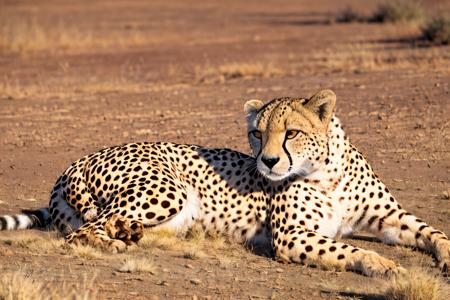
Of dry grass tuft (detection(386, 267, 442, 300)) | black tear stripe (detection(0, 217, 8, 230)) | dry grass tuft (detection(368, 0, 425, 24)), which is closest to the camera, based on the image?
dry grass tuft (detection(386, 267, 442, 300))

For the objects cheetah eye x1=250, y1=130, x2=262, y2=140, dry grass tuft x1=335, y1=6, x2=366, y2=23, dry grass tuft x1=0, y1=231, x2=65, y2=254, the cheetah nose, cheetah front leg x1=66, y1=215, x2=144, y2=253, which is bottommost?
dry grass tuft x1=0, y1=231, x2=65, y2=254

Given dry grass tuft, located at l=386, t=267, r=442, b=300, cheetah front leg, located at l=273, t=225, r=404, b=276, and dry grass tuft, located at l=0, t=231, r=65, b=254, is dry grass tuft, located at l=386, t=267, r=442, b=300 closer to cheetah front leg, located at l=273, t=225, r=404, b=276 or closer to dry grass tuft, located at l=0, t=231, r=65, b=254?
cheetah front leg, located at l=273, t=225, r=404, b=276

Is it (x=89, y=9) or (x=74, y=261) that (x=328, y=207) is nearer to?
(x=74, y=261)

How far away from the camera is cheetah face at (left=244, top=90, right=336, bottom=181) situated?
6660 mm

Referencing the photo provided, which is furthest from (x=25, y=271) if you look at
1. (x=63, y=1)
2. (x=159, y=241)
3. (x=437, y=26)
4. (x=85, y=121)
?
(x=63, y=1)

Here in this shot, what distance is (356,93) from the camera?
14586 millimetres

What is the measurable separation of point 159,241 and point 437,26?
15.0 meters

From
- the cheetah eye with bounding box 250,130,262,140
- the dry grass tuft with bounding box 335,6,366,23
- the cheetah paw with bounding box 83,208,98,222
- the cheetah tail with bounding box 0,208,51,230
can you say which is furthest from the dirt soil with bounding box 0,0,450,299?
the cheetah eye with bounding box 250,130,262,140

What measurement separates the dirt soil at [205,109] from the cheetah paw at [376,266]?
0.24 feet

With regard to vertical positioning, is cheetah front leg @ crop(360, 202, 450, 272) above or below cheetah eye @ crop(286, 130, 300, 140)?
below

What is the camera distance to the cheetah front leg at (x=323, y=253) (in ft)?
20.6

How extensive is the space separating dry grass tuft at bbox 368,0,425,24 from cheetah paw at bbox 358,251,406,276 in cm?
2191

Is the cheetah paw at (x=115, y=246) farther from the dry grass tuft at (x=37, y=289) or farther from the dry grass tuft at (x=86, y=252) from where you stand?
the dry grass tuft at (x=37, y=289)

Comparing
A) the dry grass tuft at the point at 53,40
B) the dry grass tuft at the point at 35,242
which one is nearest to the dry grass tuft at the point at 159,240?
the dry grass tuft at the point at 35,242
